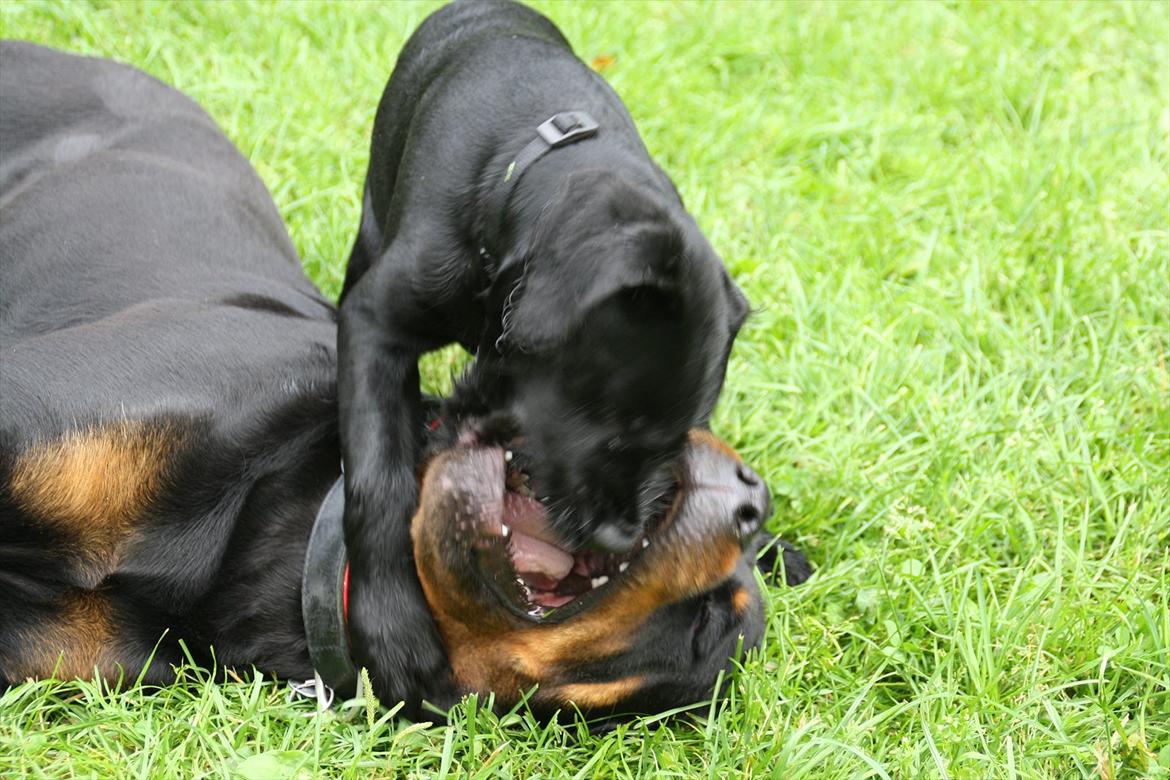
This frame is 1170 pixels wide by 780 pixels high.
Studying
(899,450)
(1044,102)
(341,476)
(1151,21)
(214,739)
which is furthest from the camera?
(1151,21)

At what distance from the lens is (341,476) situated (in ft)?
10.9

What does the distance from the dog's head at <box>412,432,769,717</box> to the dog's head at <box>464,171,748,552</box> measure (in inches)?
4.6

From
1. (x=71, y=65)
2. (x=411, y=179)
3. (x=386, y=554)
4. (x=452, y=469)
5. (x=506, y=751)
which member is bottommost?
(x=506, y=751)

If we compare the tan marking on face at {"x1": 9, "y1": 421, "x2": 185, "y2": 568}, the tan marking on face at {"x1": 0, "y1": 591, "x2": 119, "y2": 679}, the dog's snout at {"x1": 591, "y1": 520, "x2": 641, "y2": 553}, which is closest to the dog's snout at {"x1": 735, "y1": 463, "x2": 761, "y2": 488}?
the dog's snout at {"x1": 591, "y1": 520, "x2": 641, "y2": 553}

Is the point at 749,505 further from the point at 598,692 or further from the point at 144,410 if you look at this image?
the point at 144,410

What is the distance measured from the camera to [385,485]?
3.06m

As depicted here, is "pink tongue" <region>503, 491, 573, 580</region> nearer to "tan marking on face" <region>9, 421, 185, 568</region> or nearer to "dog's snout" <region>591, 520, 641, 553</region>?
"dog's snout" <region>591, 520, 641, 553</region>

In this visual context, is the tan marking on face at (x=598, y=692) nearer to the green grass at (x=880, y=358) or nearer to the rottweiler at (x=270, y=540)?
the rottweiler at (x=270, y=540)

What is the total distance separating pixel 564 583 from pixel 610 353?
2.09ft

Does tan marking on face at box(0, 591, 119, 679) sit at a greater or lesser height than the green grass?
greater

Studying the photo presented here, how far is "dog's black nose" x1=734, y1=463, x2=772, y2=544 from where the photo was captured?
9.62 ft

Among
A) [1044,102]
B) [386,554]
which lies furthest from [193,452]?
[1044,102]

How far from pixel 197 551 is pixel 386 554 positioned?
1.49 feet

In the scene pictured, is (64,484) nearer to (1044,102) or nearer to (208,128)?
(208,128)
